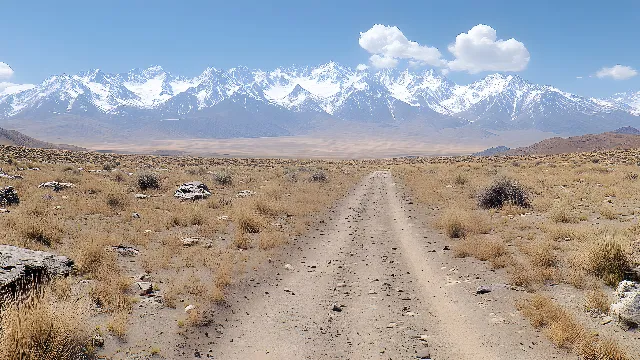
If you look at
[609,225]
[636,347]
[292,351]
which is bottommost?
[292,351]

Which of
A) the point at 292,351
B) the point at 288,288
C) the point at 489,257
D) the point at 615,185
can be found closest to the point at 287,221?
the point at 288,288

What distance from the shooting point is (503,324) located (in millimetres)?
9008

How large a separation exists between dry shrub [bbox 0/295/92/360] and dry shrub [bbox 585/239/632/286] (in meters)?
12.5

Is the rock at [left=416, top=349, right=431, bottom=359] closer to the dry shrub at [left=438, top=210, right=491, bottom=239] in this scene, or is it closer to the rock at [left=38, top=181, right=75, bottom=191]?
the dry shrub at [left=438, top=210, right=491, bottom=239]

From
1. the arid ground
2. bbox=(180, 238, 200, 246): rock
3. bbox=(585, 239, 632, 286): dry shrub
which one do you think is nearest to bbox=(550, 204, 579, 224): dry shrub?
the arid ground

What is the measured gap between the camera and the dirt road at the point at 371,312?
8.09m

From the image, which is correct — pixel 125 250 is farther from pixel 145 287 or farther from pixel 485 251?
pixel 485 251

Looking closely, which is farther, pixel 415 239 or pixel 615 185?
pixel 615 185

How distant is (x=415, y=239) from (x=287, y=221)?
252 inches

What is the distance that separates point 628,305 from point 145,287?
11525 millimetres

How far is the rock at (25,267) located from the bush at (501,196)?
20141mm

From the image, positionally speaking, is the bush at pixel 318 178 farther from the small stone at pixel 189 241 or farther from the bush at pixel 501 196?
the small stone at pixel 189 241

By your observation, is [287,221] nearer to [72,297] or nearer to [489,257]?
[489,257]

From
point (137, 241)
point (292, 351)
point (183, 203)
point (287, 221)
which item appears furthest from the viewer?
point (183, 203)
